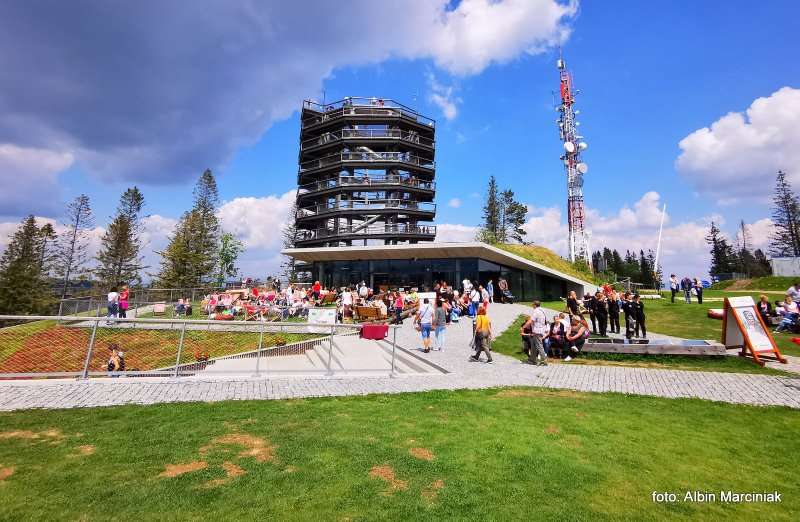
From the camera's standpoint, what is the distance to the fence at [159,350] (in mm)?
8625

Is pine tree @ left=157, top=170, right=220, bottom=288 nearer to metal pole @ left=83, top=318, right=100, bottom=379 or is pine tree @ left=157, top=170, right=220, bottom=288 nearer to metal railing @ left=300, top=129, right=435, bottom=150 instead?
metal railing @ left=300, top=129, right=435, bottom=150

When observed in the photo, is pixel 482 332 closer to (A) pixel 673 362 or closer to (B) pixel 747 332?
(A) pixel 673 362

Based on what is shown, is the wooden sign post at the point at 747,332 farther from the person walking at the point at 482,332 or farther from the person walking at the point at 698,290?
the person walking at the point at 698,290

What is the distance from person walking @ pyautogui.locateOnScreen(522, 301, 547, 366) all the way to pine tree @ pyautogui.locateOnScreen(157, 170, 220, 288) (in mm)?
45071

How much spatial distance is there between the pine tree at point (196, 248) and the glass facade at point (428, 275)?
2100cm

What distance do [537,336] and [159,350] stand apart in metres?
9.99

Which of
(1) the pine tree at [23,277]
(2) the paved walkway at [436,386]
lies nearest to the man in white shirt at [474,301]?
(2) the paved walkway at [436,386]

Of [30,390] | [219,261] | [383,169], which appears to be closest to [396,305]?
[30,390]

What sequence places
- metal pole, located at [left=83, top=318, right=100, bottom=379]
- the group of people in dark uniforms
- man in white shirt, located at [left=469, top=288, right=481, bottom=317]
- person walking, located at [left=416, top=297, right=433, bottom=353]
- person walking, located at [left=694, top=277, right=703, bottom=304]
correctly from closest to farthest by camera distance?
metal pole, located at [left=83, top=318, right=100, bottom=379] → person walking, located at [left=416, top=297, right=433, bottom=353] → the group of people in dark uniforms → man in white shirt, located at [left=469, top=288, right=481, bottom=317] → person walking, located at [left=694, top=277, right=703, bottom=304]

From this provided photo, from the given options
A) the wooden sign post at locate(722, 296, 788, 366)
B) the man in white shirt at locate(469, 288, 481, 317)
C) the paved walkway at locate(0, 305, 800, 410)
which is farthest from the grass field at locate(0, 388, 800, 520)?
the man in white shirt at locate(469, 288, 481, 317)

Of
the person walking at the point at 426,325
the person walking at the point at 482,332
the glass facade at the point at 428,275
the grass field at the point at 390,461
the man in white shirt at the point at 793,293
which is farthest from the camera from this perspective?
the glass facade at the point at 428,275

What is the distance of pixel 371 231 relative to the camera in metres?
40.8

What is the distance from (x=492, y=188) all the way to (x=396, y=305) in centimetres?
5721

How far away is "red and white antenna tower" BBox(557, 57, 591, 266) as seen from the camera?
53.7m
